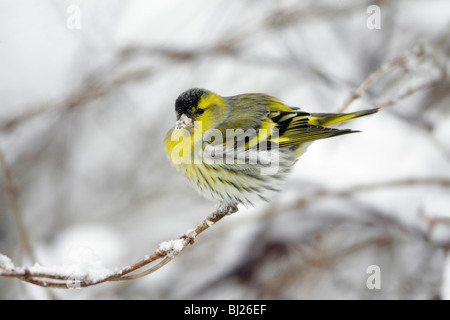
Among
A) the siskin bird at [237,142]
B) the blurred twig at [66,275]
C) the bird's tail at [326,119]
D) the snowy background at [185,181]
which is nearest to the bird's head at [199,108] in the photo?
the siskin bird at [237,142]

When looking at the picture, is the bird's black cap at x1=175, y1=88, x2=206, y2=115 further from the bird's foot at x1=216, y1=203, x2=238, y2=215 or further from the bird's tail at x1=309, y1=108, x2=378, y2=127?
the bird's tail at x1=309, y1=108, x2=378, y2=127

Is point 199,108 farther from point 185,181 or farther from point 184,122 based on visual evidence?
point 185,181

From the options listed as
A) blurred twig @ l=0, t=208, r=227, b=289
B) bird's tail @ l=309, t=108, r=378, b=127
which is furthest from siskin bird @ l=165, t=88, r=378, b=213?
blurred twig @ l=0, t=208, r=227, b=289

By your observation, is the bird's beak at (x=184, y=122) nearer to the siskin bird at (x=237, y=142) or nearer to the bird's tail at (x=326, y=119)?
the siskin bird at (x=237, y=142)

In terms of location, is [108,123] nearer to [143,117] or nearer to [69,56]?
[143,117]

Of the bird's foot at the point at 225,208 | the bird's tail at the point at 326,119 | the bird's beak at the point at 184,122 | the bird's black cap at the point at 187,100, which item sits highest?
the bird's tail at the point at 326,119

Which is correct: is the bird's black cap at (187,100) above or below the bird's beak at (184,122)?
above
